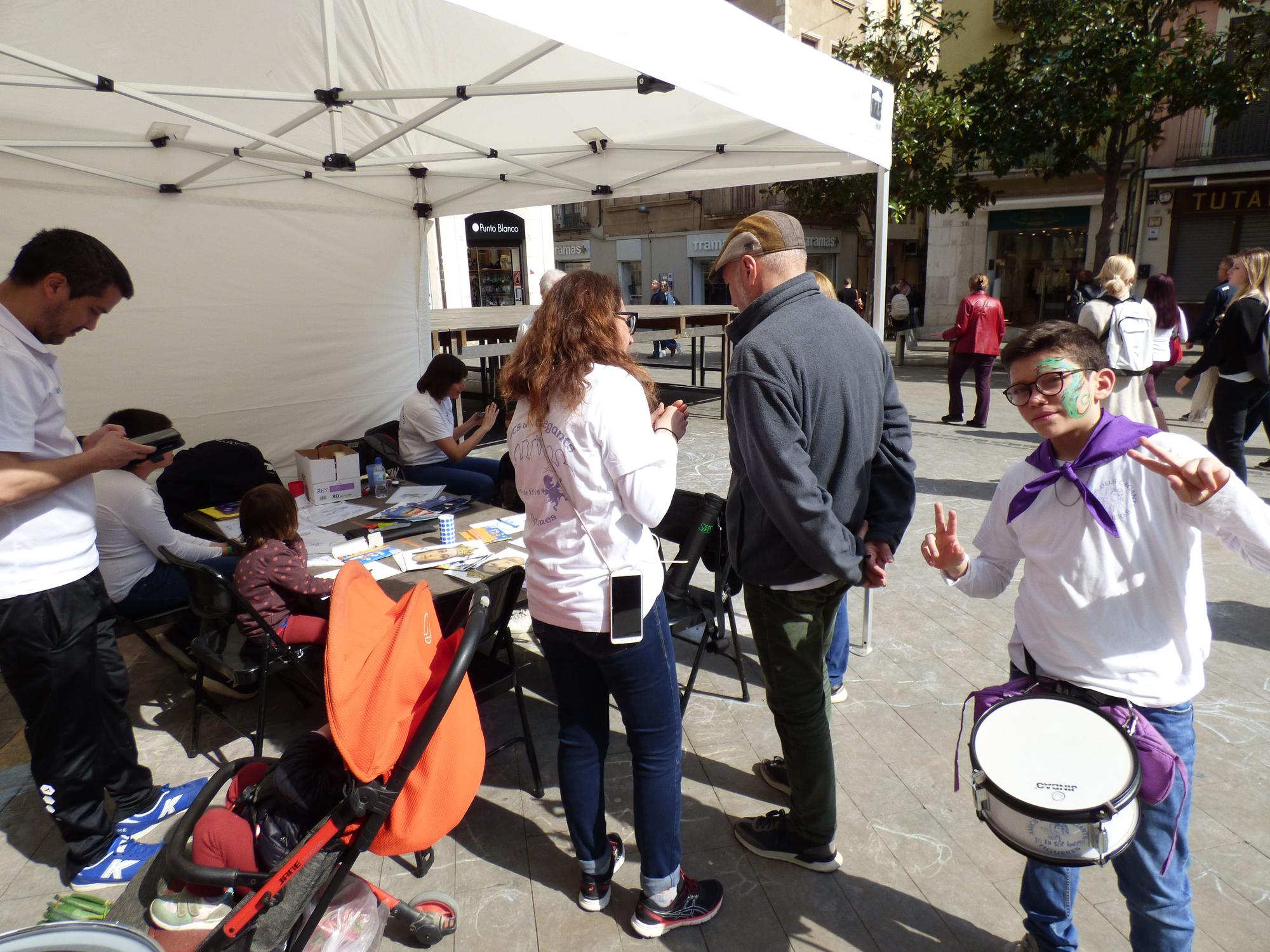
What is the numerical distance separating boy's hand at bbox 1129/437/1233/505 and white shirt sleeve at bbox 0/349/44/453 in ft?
8.83

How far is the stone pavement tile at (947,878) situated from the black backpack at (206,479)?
3.59 metres

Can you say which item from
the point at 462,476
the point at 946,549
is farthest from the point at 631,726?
the point at 462,476

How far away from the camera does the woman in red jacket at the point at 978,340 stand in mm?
8531

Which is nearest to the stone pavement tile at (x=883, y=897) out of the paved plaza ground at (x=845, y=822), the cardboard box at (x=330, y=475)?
the paved plaza ground at (x=845, y=822)

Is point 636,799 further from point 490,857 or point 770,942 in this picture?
point 490,857

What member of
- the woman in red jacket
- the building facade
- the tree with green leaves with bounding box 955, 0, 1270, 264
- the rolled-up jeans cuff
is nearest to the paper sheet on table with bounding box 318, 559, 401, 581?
the rolled-up jeans cuff

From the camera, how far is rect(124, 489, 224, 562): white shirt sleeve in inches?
125

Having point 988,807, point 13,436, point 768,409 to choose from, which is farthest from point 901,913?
point 13,436

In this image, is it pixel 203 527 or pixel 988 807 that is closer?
pixel 988 807

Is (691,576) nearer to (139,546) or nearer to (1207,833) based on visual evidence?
(1207,833)

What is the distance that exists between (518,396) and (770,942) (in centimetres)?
163

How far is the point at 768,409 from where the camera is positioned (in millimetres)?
1844

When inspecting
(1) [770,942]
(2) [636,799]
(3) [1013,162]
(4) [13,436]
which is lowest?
(1) [770,942]

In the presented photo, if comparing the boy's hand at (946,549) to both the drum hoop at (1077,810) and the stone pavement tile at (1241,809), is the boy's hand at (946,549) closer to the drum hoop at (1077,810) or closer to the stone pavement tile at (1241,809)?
the drum hoop at (1077,810)
